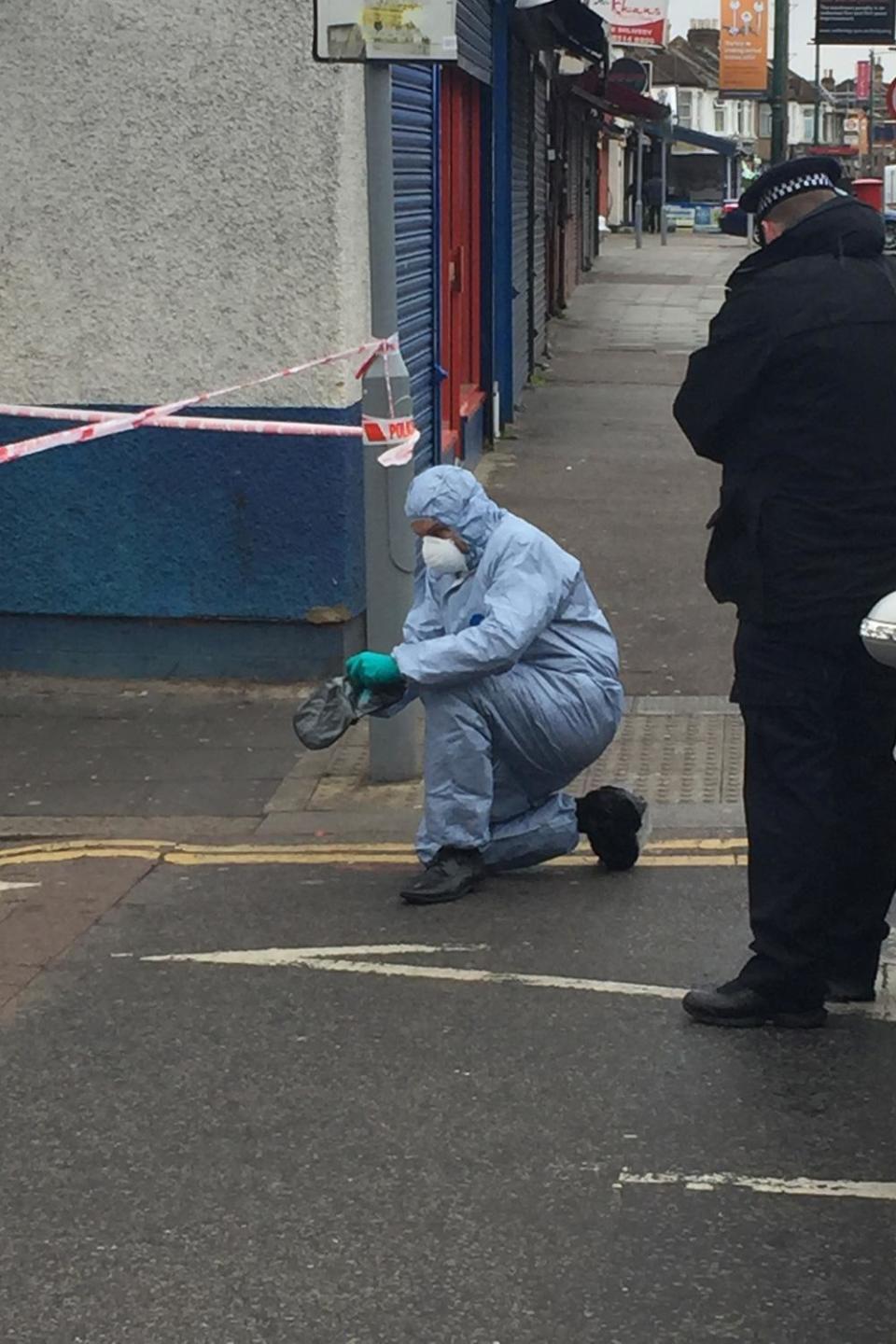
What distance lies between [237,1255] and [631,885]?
2.55 m

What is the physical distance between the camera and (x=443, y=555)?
239 inches

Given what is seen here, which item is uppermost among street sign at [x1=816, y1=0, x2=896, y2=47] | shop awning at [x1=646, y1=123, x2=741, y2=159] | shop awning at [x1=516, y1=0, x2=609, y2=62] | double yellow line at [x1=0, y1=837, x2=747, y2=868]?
street sign at [x1=816, y1=0, x2=896, y2=47]

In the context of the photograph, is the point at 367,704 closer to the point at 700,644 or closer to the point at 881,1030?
the point at 881,1030

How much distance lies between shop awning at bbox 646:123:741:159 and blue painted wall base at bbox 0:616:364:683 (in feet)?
127

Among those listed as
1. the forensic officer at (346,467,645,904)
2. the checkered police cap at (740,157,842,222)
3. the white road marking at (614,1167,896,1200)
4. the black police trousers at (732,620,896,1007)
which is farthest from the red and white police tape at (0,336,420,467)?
the white road marking at (614,1167,896,1200)

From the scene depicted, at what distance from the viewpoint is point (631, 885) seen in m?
6.29

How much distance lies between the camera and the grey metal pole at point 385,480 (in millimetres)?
7234

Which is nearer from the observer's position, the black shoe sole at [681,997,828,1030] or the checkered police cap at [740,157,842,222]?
the checkered police cap at [740,157,842,222]

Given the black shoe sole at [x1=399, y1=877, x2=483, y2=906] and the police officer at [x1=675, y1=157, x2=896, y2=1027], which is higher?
the police officer at [x1=675, y1=157, x2=896, y2=1027]

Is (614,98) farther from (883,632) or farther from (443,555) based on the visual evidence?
(883,632)

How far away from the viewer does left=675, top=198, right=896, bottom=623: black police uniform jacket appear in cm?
475

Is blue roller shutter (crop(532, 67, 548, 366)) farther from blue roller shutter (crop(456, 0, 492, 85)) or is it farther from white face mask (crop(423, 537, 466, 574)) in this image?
white face mask (crop(423, 537, 466, 574))

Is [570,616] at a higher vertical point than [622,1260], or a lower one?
higher

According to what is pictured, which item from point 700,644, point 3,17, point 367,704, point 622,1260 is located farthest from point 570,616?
point 3,17
